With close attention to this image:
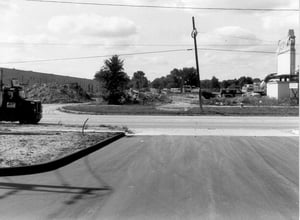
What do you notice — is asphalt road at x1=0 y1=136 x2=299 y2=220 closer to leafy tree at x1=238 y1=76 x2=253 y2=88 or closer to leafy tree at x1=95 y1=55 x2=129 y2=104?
leafy tree at x1=95 y1=55 x2=129 y2=104

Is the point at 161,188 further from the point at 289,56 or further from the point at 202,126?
the point at 289,56

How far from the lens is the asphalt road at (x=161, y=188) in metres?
5.04

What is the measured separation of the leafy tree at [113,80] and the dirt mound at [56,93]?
41.5 ft

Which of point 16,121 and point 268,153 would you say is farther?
point 16,121

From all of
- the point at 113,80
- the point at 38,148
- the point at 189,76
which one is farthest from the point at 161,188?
the point at 189,76

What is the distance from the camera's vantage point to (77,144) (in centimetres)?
1097

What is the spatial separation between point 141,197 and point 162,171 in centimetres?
203

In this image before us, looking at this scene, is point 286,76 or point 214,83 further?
point 214,83

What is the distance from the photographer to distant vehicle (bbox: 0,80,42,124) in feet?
63.6

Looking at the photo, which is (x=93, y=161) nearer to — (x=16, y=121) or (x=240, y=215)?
(x=240, y=215)

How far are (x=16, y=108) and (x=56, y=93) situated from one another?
40.8 metres

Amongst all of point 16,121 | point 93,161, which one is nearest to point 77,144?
point 93,161

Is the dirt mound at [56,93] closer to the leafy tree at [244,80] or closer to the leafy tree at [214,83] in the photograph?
the leafy tree at [214,83]

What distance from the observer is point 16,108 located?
64.0 feet
